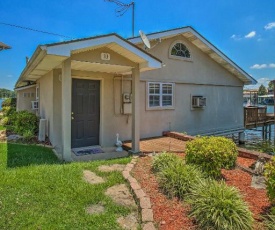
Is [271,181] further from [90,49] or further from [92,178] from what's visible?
[90,49]

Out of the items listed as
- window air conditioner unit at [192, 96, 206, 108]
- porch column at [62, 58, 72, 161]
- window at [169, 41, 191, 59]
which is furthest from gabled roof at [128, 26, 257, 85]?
porch column at [62, 58, 72, 161]

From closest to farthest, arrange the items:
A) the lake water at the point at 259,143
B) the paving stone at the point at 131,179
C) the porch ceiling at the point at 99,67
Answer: the paving stone at the point at 131,179 → the porch ceiling at the point at 99,67 → the lake water at the point at 259,143

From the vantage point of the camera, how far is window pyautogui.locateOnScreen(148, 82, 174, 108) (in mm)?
10355

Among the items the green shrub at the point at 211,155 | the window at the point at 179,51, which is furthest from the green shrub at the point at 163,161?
the window at the point at 179,51

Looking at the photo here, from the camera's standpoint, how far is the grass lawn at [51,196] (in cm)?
317

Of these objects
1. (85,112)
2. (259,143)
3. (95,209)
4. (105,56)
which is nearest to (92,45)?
(105,56)

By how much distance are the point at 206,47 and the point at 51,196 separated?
431 inches

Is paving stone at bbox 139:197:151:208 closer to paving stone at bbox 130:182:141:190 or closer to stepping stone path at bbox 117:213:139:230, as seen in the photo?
stepping stone path at bbox 117:213:139:230

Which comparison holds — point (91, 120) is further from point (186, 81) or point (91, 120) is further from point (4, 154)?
point (186, 81)

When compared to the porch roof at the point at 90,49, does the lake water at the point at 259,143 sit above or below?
below

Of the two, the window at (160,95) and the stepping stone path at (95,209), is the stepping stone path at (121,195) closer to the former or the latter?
the stepping stone path at (95,209)

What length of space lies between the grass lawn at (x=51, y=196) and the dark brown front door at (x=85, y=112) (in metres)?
2.19

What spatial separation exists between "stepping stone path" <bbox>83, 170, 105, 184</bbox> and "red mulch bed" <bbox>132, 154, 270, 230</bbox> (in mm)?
754

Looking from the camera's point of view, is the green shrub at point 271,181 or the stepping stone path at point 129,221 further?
the green shrub at point 271,181
